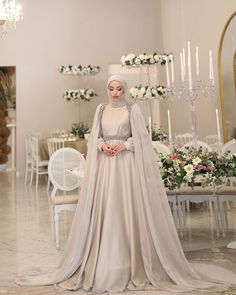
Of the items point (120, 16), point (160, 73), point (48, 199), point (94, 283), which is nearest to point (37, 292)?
point (94, 283)

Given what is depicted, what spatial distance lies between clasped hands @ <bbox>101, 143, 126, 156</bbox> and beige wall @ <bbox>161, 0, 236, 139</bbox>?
15.3ft

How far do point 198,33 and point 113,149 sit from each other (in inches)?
231

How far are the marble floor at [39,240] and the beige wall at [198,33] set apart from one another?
8.75 feet

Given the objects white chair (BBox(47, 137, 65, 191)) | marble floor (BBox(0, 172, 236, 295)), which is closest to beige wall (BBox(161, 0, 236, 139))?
marble floor (BBox(0, 172, 236, 295))

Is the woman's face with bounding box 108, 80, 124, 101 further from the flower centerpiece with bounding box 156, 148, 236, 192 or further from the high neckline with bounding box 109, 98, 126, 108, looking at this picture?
the flower centerpiece with bounding box 156, 148, 236, 192

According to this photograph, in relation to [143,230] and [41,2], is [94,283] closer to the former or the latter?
[143,230]

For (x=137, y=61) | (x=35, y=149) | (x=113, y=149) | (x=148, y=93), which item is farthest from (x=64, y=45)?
(x=113, y=149)

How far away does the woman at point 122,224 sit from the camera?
3.06m

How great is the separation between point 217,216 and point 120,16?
27.8 feet

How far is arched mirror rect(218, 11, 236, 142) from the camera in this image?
6.92 meters

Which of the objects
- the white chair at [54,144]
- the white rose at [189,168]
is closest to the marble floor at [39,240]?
the white rose at [189,168]

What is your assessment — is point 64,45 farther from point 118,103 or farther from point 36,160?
point 118,103

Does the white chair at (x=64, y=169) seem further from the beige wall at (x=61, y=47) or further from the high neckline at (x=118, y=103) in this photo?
the beige wall at (x=61, y=47)

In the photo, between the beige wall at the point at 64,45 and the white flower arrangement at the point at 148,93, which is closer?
the white flower arrangement at the point at 148,93
